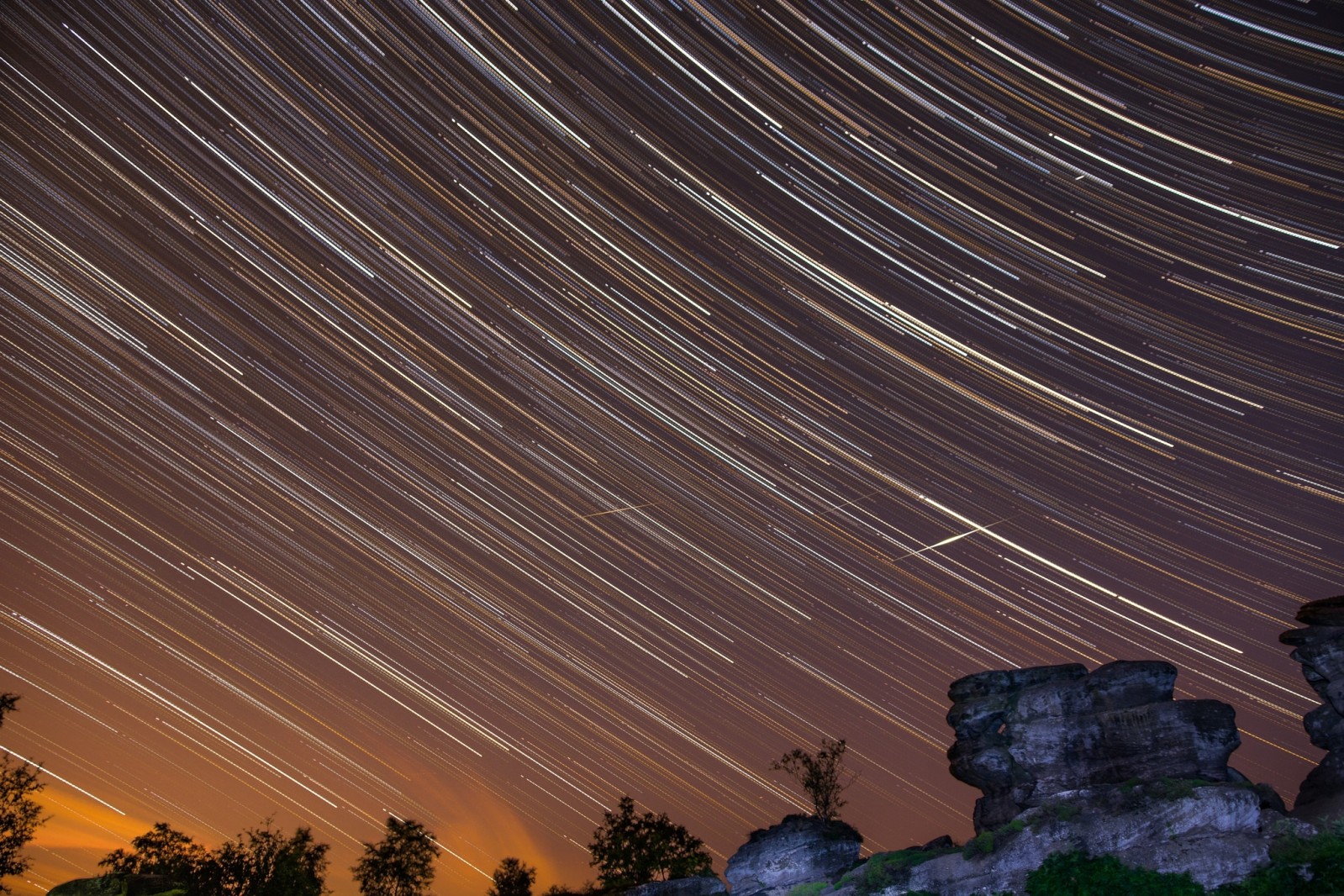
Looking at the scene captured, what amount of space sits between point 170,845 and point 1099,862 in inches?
2570

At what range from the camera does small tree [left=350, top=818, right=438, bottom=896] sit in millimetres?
65750

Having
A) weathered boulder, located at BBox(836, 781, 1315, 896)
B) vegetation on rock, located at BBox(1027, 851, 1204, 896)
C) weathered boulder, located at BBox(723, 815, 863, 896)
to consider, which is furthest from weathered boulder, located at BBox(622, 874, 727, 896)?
vegetation on rock, located at BBox(1027, 851, 1204, 896)

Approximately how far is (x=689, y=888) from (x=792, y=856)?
7.04m

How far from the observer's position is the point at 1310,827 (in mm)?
29766

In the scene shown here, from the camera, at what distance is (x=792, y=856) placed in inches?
1640

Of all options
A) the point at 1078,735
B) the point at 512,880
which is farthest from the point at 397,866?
the point at 1078,735

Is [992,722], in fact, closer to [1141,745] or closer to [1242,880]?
[1141,745]

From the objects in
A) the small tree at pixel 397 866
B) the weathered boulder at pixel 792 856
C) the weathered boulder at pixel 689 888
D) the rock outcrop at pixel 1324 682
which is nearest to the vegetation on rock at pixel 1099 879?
the rock outcrop at pixel 1324 682

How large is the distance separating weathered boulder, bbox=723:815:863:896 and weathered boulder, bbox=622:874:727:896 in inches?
92.7

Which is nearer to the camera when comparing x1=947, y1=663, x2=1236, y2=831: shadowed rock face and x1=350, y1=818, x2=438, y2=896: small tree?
x1=947, y1=663, x2=1236, y2=831: shadowed rock face

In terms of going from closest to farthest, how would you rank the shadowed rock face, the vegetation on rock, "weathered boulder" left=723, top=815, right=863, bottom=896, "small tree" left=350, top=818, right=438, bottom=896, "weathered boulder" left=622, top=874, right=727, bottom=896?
1. the vegetation on rock
2. the shadowed rock face
3. "weathered boulder" left=723, top=815, right=863, bottom=896
4. "weathered boulder" left=622, top=874, right=727, bottom=896
5. "small tree" left=350, top=818, right=438, bottom=896

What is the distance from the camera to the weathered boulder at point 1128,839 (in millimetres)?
30031

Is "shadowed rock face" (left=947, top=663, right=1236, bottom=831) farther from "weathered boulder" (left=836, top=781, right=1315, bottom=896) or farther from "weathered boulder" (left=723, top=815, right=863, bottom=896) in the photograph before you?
"weathered boulder" (left=723, top=815, right=863, bottom=896)

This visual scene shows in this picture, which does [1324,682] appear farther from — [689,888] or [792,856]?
[689,888]
